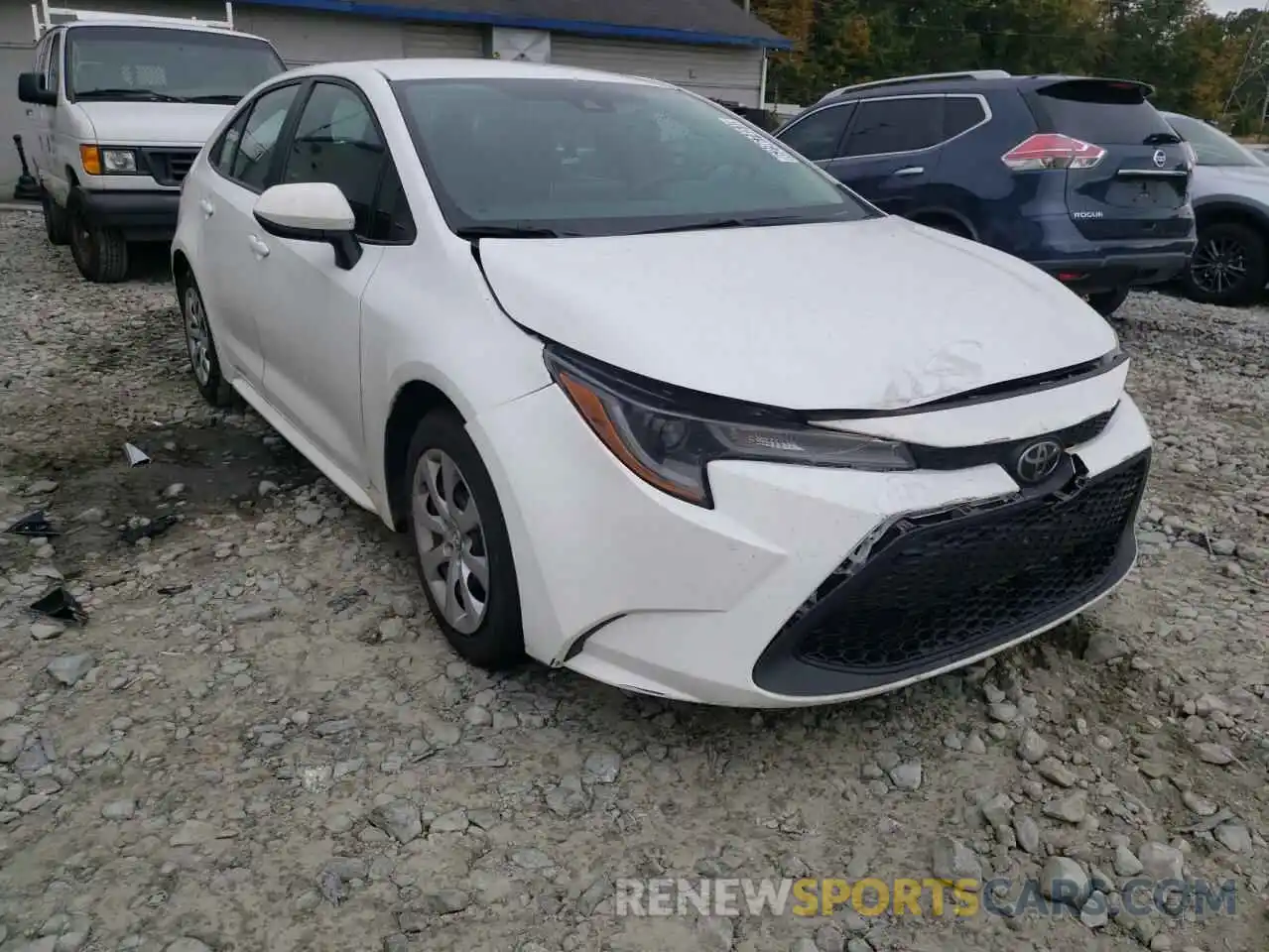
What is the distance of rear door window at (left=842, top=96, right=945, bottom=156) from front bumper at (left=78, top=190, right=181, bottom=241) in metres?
4.92

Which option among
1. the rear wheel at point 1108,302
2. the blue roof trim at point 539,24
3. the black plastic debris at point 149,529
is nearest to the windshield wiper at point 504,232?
the black plastic debris at point 149,529

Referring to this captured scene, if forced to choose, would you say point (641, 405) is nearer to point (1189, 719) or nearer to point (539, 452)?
point (539, 452)

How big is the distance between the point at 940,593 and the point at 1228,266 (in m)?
7.81

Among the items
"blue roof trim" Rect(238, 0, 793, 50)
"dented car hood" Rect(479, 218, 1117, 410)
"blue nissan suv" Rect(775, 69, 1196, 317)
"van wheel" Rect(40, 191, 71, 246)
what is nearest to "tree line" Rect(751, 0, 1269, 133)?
"blue roof trim" Rect(238, 0, 793, 50)

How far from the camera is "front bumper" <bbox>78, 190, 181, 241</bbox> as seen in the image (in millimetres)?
7473

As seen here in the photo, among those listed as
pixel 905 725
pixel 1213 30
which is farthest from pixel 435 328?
pixel 1213 30

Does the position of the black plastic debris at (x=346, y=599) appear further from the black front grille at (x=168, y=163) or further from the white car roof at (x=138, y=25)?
the white car roof at (x=138, y=25)

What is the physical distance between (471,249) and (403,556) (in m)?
1.28

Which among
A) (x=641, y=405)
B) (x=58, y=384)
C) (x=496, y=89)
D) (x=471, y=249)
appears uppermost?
(x=496, y=89)

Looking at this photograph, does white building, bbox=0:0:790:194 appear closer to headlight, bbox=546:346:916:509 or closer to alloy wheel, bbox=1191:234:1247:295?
alloy wheel, bbox=1191:234:1247:295

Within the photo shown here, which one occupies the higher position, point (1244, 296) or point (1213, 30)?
point (1213, 30)

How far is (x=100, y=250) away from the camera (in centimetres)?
780

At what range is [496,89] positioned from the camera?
11.2 feet

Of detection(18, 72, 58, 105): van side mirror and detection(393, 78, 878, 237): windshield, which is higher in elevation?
detection(393, 78, 878, 237): windshield
